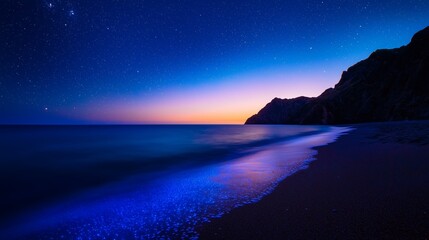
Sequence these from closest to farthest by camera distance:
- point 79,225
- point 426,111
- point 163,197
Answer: point 79,225 < point 163,197 < point 426,111

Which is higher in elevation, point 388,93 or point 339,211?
point 388,93

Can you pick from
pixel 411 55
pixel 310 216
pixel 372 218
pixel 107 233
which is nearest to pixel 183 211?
pixel 107 233

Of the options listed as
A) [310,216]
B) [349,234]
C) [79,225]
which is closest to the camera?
[349,234]

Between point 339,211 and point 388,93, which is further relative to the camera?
point 388,93

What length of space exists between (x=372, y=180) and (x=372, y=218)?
96.3 inches

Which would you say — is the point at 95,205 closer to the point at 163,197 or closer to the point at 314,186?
the point at 163,197

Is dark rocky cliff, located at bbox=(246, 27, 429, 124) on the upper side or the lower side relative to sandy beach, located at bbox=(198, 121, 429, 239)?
upper

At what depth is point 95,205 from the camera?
18.4ft

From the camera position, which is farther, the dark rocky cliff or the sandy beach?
the dark rocky cliff

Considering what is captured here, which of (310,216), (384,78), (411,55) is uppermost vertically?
(411,55)

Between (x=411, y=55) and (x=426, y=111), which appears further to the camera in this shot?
(x=411, y=55)

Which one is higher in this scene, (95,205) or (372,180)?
(372,180)

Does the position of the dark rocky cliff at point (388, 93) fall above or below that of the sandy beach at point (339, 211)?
above

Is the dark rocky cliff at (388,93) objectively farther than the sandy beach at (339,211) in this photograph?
Yes
